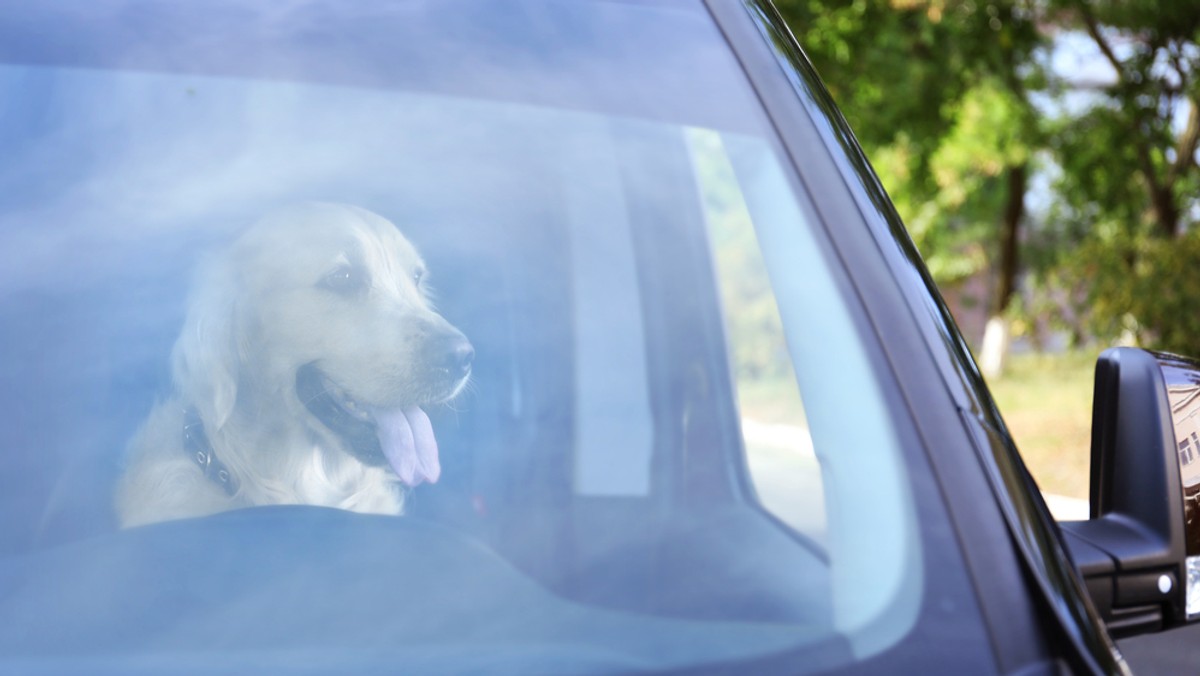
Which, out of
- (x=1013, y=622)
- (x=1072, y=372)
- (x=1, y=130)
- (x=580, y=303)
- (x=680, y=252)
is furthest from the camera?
(x=1072, y=372)

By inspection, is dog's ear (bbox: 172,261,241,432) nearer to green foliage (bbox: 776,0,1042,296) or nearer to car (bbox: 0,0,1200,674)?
car (bbox: 0,0,1200,674)

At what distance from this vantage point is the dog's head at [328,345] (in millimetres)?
1247

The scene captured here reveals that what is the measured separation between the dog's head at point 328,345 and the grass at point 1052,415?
A: 4.61 metres

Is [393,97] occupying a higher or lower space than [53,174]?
higher

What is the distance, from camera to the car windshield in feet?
3.53

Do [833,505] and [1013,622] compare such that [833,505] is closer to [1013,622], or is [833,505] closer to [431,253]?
[1013,622]

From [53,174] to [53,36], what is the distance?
0.49 feet

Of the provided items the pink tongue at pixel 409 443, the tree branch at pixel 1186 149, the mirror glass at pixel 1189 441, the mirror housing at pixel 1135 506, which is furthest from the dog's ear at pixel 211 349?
the tree branch at pixel 1186 149

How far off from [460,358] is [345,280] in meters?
0.29

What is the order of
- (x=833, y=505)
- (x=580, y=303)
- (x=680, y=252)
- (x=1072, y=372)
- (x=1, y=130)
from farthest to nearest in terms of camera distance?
(x=1072, y=372), (x=680, y=252), (x=580, y=303), (x=1, y=130), (x=833, y=505)

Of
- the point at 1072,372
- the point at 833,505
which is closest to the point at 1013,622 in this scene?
the point at 833,505

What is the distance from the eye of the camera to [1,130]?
49.7 inches

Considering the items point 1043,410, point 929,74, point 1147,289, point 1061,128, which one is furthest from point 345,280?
point 1043,410

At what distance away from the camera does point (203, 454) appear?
125 centimetres
